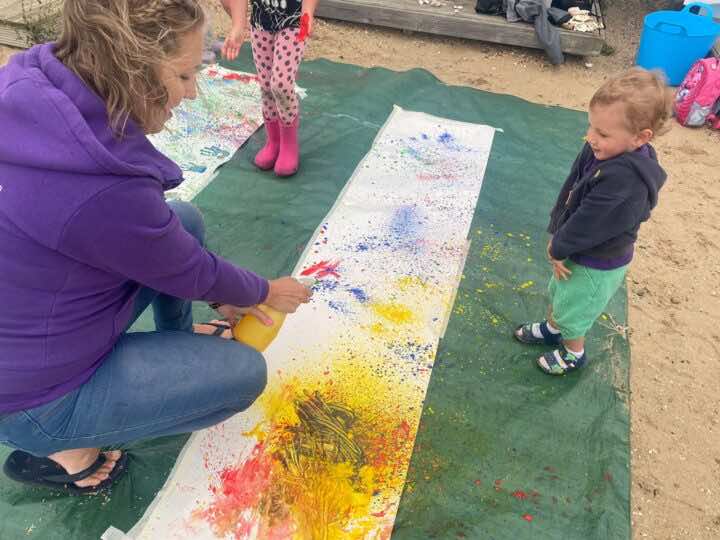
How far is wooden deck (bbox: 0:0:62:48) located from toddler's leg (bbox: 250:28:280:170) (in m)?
2.09

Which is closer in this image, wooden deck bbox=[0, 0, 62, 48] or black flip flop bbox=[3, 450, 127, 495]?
black flip flop bbox=[3, 450, 127, 495]

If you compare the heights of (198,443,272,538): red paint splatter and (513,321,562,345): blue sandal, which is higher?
(513,321,562,345): blue sandal

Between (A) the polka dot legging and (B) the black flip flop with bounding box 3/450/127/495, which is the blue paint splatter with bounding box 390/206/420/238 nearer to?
(A) the polka dot legging

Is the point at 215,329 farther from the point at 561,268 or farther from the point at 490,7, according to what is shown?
the point at 490,7

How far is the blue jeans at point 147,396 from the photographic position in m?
1.22

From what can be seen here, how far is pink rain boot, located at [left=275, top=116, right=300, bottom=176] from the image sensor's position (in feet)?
8.73

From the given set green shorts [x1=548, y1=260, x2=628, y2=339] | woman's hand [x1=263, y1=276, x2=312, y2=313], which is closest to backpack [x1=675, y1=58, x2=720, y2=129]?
green shorts [x1=548, y1=260, x2=628, y2=339]

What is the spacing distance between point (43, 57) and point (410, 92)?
2.66m

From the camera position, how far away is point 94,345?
122cm

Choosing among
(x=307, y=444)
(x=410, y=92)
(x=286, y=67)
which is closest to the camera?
(x=307, y=444)

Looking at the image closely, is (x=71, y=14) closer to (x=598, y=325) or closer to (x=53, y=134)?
(x=53, y=134)

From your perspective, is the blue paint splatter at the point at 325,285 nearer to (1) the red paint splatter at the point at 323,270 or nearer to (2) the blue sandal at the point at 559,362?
(1) the red paint splatter at the point at 323,270

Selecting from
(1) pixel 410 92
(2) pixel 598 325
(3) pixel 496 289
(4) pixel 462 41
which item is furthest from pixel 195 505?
(4) pixel 462 41

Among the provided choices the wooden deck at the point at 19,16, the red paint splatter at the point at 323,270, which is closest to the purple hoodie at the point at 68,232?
the red paint splatter at the point at 323,270
